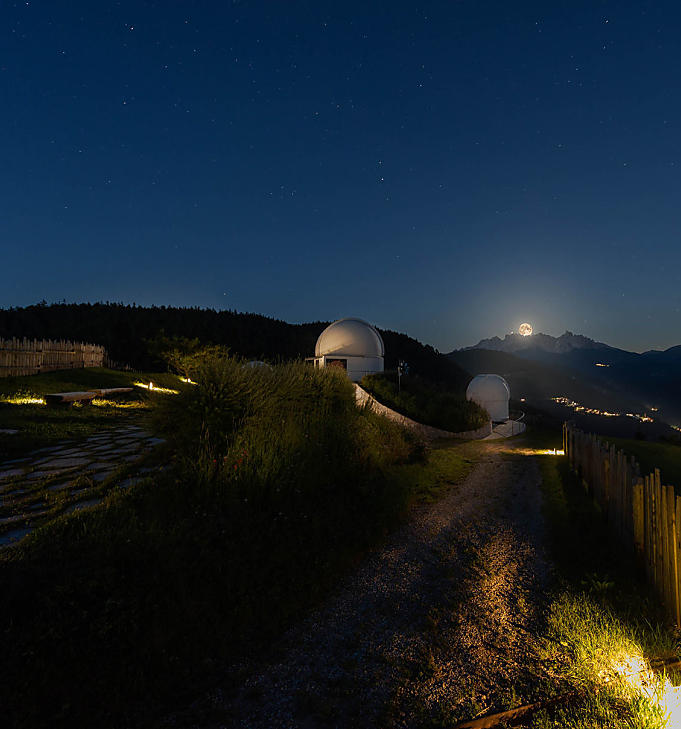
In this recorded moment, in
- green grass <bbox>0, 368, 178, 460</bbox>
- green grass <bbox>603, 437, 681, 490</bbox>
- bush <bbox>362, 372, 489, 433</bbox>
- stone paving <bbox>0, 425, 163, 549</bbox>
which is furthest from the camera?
bush <bbox>362, 372, 489, 433</bbox>

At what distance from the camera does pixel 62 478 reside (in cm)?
569

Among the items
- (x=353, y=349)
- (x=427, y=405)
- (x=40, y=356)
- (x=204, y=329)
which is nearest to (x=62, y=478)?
(x=40, y=356)

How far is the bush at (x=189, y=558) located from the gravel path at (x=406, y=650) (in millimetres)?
339

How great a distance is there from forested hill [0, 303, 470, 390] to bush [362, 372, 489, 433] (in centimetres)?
3448

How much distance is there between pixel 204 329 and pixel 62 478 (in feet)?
248

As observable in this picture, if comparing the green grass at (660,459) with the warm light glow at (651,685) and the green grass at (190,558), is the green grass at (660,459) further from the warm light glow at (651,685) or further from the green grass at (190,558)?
the warm light glow at (651,685)

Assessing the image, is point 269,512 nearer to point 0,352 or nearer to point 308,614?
point 308,614

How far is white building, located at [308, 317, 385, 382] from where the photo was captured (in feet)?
92.3

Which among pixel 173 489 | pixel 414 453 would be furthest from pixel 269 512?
pixel 414 453

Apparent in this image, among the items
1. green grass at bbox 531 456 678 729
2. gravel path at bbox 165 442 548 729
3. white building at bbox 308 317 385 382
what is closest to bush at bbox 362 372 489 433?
white building at bbox 308 317 385 382

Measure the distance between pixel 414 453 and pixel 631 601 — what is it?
282 inches

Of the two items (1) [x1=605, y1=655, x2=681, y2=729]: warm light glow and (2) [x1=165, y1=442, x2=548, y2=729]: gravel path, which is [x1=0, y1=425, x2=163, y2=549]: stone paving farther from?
(1) [x1=605, y1=655, x2=681, y2=729]: warm light glow

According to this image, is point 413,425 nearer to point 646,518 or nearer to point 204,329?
point 646,518

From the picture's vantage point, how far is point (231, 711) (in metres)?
2.47
